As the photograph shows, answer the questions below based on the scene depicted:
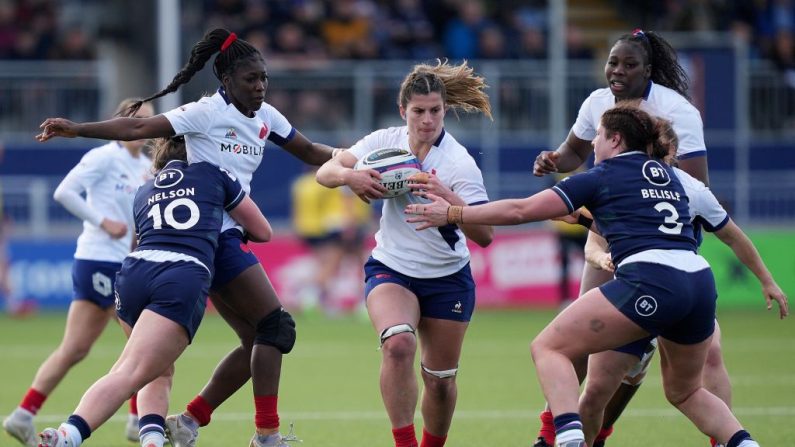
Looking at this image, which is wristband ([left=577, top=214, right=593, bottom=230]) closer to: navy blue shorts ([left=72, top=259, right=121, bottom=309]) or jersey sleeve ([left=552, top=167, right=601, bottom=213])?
jersey sleeve ([left=552, top=167, right=601, bottom=213])

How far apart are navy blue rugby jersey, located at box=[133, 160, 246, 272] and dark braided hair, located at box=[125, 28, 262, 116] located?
58 cm

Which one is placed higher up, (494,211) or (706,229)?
(494,211)

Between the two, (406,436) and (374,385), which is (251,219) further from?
(374,385)

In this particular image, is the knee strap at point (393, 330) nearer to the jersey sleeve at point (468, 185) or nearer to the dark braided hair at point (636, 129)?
the jersey sleeve at point (468, 185)

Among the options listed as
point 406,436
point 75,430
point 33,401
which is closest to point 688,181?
point 406,436

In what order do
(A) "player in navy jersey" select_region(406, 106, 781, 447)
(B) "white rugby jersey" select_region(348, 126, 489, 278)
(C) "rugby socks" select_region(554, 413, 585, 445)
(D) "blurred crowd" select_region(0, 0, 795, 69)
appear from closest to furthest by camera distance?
(C) "rugby socks" select_region(554, 413, 585, 445) < (A) "player in navy jersey" select_region(406, 106, 781, 447) < (B) "white rugby jersey" select_region(348, 126, 489, 278) < (D) "blurred crowd" select_region(0, 0, 795, 69)

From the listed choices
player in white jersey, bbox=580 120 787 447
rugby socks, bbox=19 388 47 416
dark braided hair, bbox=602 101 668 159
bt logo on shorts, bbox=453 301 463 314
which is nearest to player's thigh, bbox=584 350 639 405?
player in white jersey, bbox=580 120 787 447

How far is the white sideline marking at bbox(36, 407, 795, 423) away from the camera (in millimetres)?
9609

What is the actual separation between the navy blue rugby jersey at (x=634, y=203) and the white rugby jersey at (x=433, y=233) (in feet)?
2.75

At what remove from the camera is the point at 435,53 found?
2216 centimetres

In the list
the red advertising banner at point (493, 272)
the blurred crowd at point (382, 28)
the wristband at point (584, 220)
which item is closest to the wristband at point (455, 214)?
the wristband at point (584, 220)

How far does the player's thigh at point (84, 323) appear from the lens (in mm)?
9094

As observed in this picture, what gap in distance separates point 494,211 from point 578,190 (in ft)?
1.49

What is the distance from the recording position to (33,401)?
29.1ft
